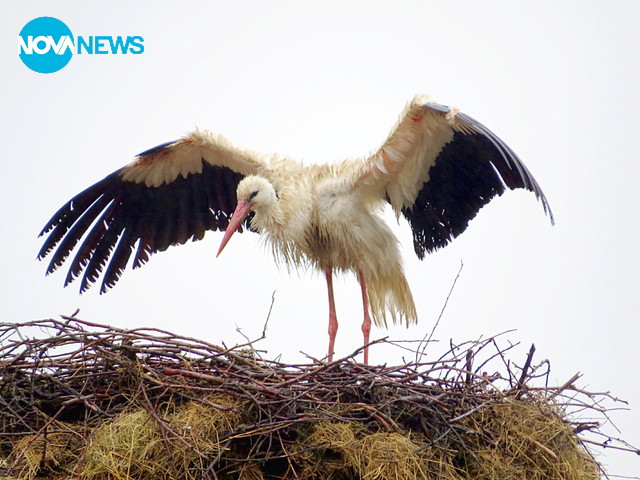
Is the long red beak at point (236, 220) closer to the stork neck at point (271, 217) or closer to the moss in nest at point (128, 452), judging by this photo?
the stork neck at point (271, 217)

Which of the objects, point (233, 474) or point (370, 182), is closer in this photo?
point (233, 474)

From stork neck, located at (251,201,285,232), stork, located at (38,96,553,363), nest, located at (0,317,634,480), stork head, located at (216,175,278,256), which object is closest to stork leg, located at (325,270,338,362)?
stork, located at (38,96,553,363)

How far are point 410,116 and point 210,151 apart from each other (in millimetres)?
1573

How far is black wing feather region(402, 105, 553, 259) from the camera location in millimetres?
5027

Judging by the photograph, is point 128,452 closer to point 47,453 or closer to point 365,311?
point 47,453

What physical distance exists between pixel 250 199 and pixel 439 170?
1.17 m

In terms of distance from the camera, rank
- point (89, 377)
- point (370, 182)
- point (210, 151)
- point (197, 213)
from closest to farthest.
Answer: point (89, 377) < point (370, 182) < point (210, 151) < point (197, 213)

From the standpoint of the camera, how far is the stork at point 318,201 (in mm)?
5430

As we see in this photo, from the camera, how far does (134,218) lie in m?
6.57

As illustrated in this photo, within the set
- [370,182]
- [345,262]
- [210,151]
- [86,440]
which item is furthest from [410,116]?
[86,440]

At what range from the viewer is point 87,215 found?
639cm

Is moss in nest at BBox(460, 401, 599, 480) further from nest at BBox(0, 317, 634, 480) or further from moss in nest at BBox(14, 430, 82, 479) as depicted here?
moss in nest at BBox(14, 430, 82, 479)

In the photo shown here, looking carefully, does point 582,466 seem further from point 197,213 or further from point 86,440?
point 197,213

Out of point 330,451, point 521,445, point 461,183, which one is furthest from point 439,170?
point 330,451
